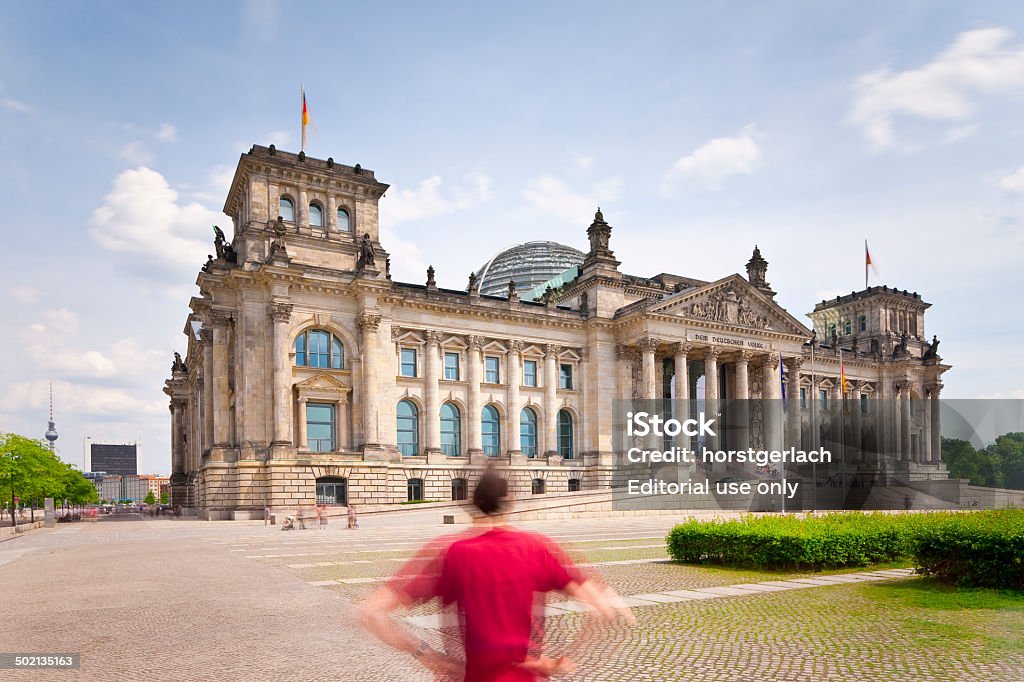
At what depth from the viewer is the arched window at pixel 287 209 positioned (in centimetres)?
5834

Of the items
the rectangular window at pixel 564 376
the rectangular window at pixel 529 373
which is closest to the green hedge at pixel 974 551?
the rectangular window at pixel 529 373

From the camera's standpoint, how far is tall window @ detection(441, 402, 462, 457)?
207ft

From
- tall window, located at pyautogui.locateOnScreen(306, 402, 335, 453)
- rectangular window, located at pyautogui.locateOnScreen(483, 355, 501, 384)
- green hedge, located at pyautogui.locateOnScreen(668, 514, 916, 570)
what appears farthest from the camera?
rectangular window, located at pyautogui.locateOnScreen(483, 355, 501, 384)

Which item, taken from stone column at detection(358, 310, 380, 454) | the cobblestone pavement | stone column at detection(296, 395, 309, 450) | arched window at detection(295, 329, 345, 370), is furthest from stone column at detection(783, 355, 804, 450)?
the cobblestone pavement

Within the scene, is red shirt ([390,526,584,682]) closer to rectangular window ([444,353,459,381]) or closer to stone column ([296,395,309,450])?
stone column ([296,395,309,450])

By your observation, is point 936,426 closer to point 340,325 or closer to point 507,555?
point 340,325

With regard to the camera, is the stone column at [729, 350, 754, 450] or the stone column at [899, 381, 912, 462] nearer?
the stone column at [729, 350, 754, 450]

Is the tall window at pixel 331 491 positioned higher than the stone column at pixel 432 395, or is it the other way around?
the stone column at pixel 432 395

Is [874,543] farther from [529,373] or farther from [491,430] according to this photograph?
[529,373]

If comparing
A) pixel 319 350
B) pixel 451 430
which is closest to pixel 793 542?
pixel 319 350

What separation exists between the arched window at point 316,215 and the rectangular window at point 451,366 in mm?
14008

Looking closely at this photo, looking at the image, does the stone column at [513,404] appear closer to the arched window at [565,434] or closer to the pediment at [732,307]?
the arched window at [565,434]

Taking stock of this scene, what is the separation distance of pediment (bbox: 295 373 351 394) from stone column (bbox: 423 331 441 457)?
682 cm

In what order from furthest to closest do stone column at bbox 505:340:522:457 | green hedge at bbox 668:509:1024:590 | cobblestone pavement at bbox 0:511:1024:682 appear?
stone column at bbox 505:340:522:457, green hedge at bbox 668:509:1024:590, cobblestone pavement at bbox 0:511:1024:682
